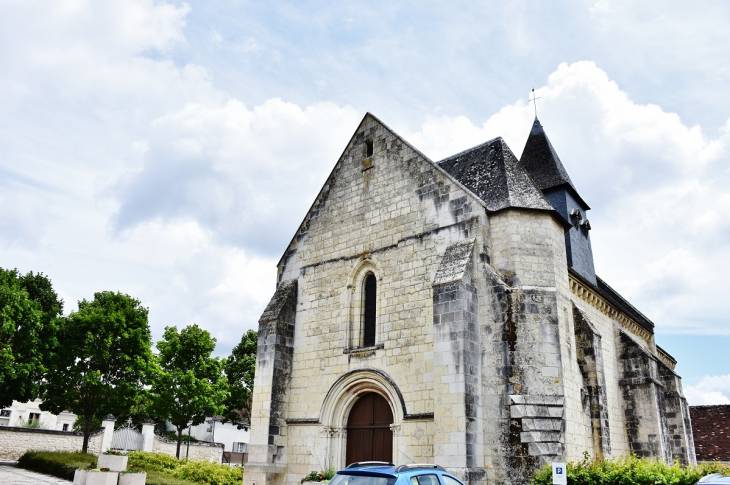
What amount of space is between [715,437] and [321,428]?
25044mm

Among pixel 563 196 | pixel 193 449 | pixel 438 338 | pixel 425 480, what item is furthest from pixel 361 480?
pixel 193 449

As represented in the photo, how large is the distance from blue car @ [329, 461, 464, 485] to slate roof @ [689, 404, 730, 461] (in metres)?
26.7

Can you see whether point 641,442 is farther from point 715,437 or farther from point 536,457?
point 715,437

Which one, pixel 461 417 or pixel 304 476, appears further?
pixel 304 476

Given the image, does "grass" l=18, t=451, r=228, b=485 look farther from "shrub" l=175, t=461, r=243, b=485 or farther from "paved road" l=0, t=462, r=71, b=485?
"paved road" l=0, t=462, r=71, b=485

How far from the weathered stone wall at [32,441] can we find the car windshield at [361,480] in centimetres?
2604

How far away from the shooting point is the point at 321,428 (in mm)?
15172

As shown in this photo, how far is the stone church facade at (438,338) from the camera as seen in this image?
40.5 feet

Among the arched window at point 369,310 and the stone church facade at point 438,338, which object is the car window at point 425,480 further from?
the arched window at point 369,310

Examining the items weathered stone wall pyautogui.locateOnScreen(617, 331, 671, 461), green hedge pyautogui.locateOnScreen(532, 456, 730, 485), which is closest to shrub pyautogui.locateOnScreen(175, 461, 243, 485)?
green hedge pyautogui.locateOnScreen(532, 456, 730, 485)

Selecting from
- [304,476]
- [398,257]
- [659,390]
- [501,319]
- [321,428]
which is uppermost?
[398,257]

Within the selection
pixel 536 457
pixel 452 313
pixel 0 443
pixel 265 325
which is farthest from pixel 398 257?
pixel 0 443

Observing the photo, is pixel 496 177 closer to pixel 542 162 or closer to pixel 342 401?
pixel 342 401

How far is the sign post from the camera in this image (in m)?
8.70
